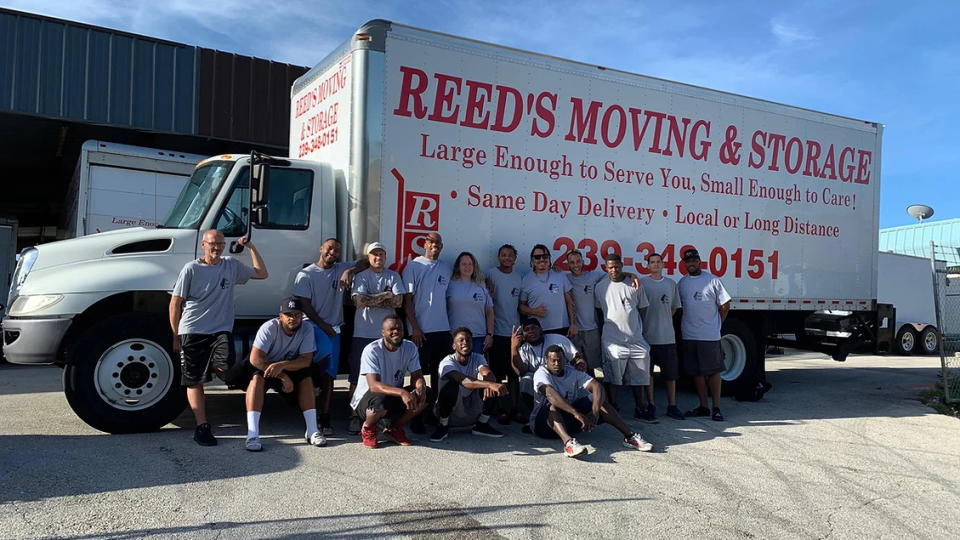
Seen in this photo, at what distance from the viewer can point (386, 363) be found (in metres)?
5.89

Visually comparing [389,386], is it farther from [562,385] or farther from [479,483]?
[562,385]

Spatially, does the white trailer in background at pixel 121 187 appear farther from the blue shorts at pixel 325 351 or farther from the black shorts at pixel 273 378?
the blue shorts at pixel 325 351

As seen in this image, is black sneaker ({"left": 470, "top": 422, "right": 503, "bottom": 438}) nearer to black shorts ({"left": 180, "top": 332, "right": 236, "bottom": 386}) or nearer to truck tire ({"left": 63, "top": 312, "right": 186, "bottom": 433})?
black shorts ({"left": 180, "top": 332, "right": 236, "bottom": 386})

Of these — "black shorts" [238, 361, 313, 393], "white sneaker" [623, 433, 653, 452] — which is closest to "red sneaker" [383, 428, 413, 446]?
"black shorts" [238, 361, 313, 393]

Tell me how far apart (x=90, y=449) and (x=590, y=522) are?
382 cm

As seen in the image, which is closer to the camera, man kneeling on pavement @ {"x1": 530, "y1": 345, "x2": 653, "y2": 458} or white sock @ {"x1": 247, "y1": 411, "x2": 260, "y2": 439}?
white sock @ {"x1": 247, "y1": 411, "x2": 260, "y2": 439}

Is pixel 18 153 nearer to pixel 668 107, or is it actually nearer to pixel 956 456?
pixel 668 107

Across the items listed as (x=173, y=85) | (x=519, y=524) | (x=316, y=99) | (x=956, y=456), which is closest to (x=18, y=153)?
(x=173, y=85)

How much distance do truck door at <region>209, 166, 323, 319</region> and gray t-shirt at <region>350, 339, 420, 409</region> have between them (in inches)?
45.7

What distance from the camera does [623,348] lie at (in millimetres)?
7156

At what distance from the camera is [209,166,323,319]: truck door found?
21.0ft

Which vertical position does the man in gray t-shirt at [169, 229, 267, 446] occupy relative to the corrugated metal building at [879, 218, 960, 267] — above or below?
below

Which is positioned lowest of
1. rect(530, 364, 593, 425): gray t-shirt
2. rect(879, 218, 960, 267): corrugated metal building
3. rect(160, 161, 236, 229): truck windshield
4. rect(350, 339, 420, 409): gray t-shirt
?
rect(530, 364, 593, 425): gray t-shirt

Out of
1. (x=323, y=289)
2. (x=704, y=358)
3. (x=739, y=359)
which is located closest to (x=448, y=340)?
(x=323, y=289)
